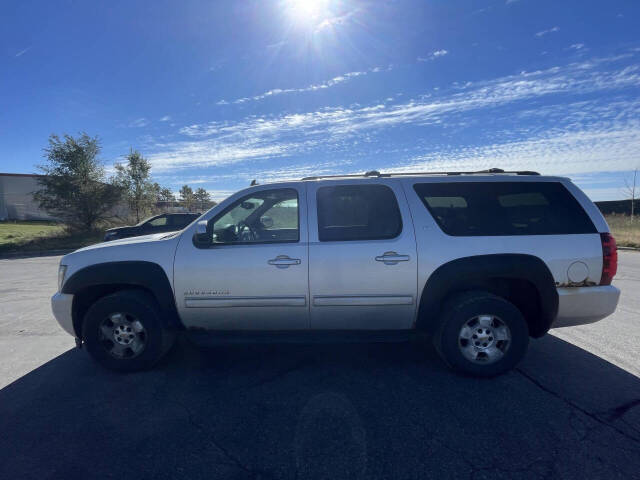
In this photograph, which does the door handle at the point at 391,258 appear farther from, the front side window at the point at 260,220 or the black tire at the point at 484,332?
the front side window at the point at 260,220

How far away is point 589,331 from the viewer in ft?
14.6

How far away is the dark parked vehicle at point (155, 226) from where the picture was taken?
13.1 metres

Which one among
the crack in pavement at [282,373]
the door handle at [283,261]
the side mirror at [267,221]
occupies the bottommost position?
the crack in pavement at [282,373]

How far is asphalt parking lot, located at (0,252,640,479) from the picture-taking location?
7.27ft

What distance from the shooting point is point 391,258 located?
321 centimetres

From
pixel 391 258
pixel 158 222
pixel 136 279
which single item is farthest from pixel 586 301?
pixel 158 222

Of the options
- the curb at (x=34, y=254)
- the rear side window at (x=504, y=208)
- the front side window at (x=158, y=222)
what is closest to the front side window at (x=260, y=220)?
the rear side window at (x=504, y=208)

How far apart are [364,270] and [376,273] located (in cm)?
11

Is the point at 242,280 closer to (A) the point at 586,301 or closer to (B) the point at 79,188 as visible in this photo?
(A) the point at 586,301

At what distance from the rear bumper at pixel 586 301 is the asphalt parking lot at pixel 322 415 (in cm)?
60

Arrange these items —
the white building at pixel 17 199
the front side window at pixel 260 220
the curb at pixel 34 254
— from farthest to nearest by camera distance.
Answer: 1. the white building at pixel 17 199
2. the curb at pixel 34 254
3. the front side window at pixel 260 220


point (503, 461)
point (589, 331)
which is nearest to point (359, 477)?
point (503, 461)

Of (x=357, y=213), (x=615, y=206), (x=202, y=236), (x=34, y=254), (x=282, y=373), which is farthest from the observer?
(x=615, y=206)

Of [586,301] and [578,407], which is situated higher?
[586,301]
